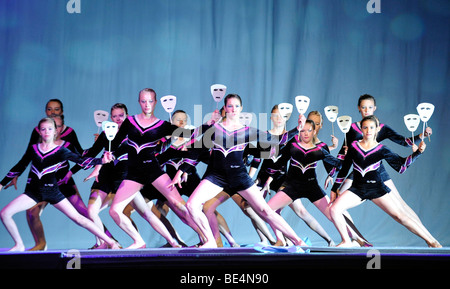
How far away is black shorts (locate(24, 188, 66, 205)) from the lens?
6430mm

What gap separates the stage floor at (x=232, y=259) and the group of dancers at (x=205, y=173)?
443mm

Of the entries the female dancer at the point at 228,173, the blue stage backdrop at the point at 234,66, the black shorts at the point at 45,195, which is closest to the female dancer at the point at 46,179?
the black shorts at the point at 45,195

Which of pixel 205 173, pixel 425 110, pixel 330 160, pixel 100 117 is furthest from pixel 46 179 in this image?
pixel 425 110

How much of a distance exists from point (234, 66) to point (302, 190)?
92.2 inches

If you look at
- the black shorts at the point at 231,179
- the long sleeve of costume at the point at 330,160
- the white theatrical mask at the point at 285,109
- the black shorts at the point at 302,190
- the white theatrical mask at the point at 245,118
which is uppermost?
the white theatrical mask at the point at 285,109

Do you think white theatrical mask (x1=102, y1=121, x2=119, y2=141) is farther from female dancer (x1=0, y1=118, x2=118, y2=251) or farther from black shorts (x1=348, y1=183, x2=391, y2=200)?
black shorts (x1=348, y1=183, x2=391, y2=200)

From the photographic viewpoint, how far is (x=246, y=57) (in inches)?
333

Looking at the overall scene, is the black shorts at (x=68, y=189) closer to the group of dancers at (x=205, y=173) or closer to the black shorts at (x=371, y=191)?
the group of dancers at (x=205, y=173)

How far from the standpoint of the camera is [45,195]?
645cm

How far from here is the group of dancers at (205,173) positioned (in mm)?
6496
